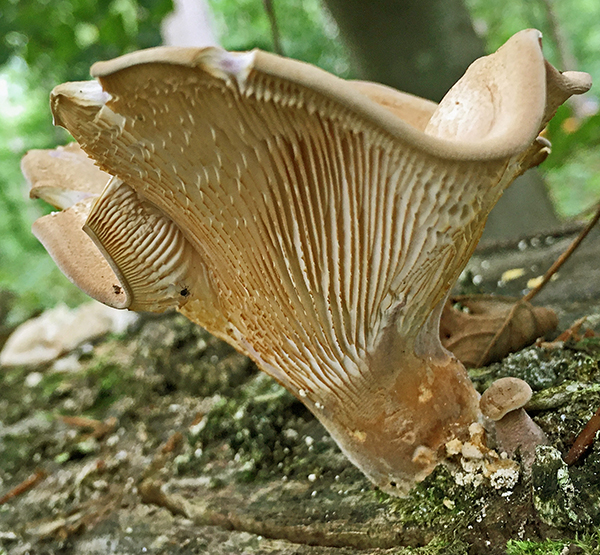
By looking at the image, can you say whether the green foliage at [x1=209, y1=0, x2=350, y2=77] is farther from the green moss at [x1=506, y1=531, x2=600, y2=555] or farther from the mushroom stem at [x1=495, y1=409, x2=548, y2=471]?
the green moss at [x1=506, y1=531, x2=600, y2=555]

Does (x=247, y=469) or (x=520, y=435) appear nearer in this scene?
(x=520, y=435)

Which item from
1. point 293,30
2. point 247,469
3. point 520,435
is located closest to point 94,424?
point 247,469

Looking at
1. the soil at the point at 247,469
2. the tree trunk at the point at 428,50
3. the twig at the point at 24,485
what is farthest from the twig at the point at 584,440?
the tree trunk at the point at 428,50

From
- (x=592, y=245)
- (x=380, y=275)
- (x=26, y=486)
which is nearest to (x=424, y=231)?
(x=380, y=275)

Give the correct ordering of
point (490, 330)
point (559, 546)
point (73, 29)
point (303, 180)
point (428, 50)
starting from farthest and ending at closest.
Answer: point (428, 50) < point (73, 29) < point (490, 330) < point (559, 546) < point (303, 180)

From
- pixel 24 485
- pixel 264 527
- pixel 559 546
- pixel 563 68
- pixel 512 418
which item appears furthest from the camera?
pixel 563 68

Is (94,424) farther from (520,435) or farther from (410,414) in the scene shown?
(520,435)
